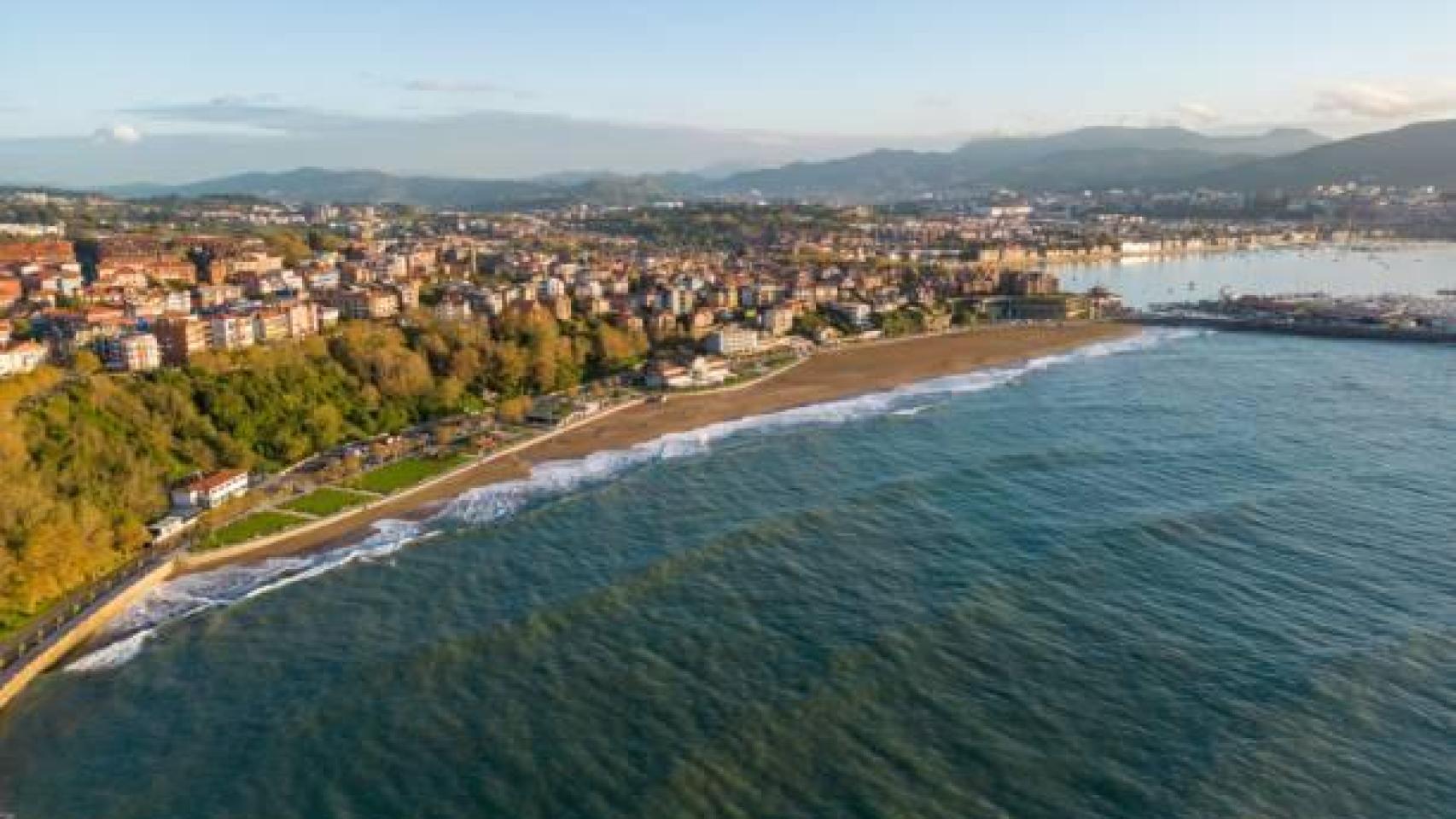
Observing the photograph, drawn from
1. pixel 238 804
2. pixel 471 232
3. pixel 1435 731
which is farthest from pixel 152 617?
pixel 471 232

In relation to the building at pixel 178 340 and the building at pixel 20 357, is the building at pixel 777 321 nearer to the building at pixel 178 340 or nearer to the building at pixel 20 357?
the building at pixel 178 340

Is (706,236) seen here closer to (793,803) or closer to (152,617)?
(152,617)

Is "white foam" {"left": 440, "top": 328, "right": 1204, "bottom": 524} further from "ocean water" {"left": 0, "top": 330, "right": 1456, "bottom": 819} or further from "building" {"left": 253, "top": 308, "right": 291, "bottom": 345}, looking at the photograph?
"building" {"left": 253, "top": 308, "right": 291, "bottom": 345}

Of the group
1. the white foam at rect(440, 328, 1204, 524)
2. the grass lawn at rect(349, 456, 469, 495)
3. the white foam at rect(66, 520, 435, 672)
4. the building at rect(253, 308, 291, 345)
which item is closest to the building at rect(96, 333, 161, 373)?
the building at rect(253, 308, 291, 345)

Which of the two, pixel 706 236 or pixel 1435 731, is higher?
pixel 706 236

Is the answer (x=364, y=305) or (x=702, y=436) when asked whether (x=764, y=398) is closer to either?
(x=702, y=436)

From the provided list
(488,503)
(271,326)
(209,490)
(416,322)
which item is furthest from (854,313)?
(209,490)
